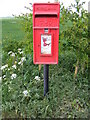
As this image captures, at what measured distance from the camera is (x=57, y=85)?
3.45m

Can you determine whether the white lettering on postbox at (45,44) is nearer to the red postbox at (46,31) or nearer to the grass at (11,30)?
the red postbox at (46,31)

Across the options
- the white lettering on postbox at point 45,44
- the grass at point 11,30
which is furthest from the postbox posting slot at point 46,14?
the grass at point 11,30

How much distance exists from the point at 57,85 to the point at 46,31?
107 cm

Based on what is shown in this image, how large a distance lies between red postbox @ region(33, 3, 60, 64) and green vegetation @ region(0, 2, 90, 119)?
0.56 metres

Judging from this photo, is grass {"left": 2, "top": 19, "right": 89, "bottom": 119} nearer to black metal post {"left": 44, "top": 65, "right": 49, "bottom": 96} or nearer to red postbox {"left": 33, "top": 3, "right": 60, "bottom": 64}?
black metal post {"left": 44, "top": 65, "right": 49, "bottom": 96}

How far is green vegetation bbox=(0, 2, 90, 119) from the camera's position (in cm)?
283

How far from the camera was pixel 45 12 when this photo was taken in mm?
2689

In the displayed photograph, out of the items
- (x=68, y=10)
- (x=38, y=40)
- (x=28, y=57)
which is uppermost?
(x=68, y=10)

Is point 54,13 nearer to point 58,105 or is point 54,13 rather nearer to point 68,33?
point 68,33

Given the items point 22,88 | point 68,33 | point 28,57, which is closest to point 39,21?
point 68,33

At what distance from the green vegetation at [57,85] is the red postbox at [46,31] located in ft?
1.82

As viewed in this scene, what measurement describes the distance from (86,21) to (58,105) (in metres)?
1.39

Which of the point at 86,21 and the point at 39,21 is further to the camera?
the point at 86,21

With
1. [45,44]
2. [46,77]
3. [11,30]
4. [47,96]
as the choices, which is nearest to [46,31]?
[45,44]
